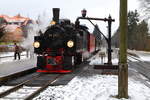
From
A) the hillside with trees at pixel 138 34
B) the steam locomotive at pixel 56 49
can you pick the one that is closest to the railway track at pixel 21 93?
the steam locomotive at pixel 56 49

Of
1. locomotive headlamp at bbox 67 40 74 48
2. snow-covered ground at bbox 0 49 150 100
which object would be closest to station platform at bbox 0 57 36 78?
locomotive headlamp at bbox 67 40 74 48

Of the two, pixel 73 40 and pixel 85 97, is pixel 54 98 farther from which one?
pixel 73 40

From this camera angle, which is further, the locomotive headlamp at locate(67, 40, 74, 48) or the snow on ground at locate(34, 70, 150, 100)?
the locomotive headlamp at locate(67, 40, 74, 48)

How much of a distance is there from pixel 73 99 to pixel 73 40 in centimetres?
749

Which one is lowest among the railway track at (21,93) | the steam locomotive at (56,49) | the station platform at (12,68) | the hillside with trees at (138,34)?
the railway track at (21,93)

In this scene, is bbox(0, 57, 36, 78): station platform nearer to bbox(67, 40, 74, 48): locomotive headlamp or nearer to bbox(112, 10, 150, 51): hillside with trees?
bbox(67, 40, 74, 48): locomotive headlamp

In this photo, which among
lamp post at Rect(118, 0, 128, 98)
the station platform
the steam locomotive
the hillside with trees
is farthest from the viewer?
the hillside with trees

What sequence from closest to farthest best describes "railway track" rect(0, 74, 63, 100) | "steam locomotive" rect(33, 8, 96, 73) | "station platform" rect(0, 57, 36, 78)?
"railway track" rect(0, 74, 63, 100) < "station platform" rect(0, 57, 36, 78) < "steam locomotive" rect(33, 8, 96, 73)

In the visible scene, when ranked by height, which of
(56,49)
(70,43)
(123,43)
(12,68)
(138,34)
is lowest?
(12,68)

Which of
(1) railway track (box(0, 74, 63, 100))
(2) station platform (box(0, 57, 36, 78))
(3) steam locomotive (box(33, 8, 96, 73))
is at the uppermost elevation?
(3) steam locomotive (box(33, 8, 96, 73))

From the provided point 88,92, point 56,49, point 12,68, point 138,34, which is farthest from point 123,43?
point 138,34

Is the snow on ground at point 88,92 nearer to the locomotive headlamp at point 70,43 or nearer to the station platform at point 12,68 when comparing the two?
the station platform at point 12,68

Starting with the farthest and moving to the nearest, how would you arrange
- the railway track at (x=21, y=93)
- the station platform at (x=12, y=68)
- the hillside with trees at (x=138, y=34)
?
the hillside with trees at (x=138, y=34)
the station platform at (x=12, y=68)
the railway track at (x=21, y=93)

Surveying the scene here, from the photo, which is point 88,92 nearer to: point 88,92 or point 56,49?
point 88,92
